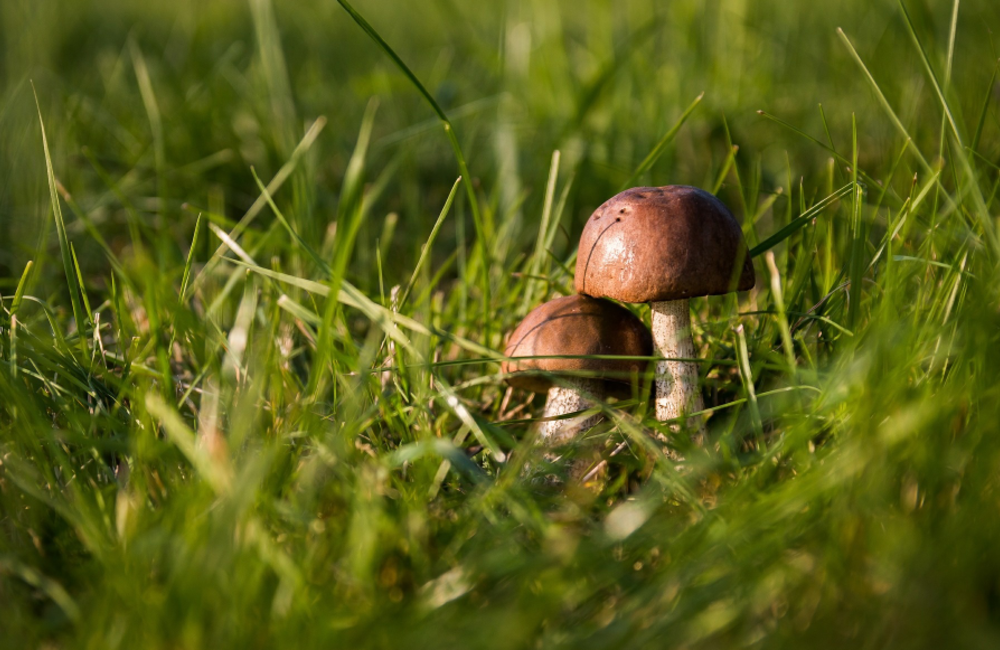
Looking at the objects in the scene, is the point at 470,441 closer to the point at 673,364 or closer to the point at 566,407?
the point at 566,407

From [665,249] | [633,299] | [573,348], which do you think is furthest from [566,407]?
[665,249]

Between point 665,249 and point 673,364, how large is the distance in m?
0.35

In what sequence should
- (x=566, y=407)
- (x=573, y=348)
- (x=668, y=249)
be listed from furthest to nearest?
1. (x=566, y=407)
2. (x=573, y=348)
3. (x=668, y=249)

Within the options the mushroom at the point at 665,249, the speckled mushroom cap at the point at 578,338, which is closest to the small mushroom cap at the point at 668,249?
the mushroom at the point at 665,249

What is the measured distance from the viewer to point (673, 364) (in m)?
1.88

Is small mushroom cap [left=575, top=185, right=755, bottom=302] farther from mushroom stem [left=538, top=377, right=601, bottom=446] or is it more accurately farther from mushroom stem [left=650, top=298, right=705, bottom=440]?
mushroom stem [left=538, top=377, right=601, bottom=446]

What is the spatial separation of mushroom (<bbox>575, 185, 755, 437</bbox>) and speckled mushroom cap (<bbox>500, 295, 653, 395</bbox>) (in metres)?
0.10

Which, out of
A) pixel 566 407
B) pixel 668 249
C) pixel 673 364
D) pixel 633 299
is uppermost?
pixel 668 249

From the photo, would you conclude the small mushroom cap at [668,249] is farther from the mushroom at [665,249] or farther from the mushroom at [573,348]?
the mushroom at [573,348]

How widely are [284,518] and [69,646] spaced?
1.30 ft

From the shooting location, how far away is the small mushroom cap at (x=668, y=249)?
65.6 inches

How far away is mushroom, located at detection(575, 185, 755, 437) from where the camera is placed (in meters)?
1.67

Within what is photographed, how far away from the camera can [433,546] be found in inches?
52.1

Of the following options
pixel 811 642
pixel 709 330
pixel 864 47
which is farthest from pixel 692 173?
pixel 811 642
